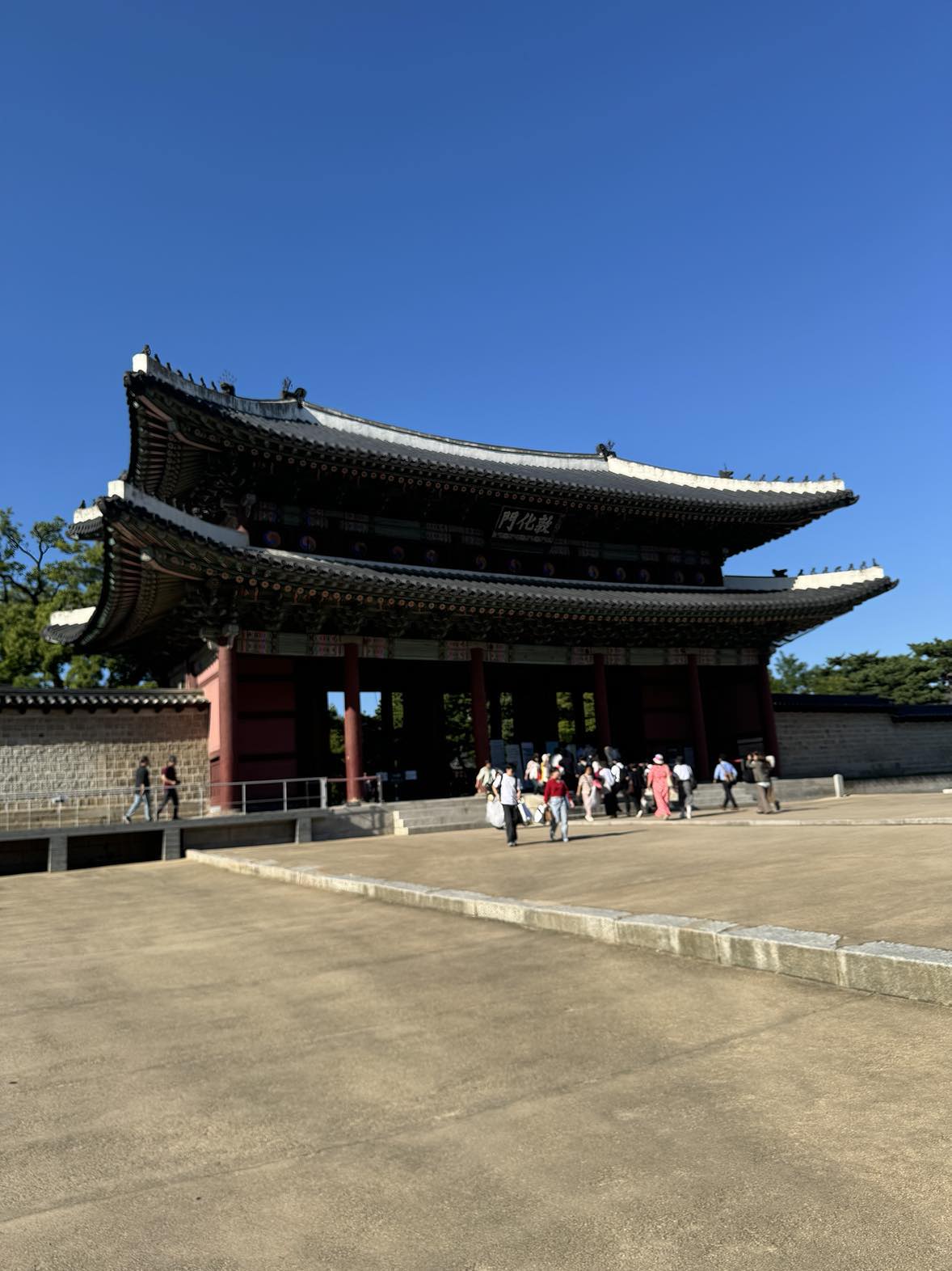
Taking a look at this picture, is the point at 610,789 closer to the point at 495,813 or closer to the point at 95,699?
the point at 495,813

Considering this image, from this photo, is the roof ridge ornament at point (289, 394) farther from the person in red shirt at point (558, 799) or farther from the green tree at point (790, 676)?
the green tree at point (790, 676)

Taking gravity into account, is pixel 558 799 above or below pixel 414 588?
below

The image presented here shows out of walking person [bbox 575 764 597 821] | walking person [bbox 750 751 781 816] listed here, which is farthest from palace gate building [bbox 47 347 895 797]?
walking person [bbox 750 751 781 816]

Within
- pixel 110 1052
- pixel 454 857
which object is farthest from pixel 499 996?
pixel 454 857

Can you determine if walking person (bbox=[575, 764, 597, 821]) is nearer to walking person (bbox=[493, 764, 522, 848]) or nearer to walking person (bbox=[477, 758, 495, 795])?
walking person (bbox=[477, 758, 495, 795])

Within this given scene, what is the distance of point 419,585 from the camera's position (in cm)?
1941

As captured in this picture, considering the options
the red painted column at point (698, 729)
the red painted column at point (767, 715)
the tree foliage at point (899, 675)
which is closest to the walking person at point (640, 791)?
the red painted column at point (698, 729)

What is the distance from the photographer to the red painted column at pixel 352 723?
18.8m

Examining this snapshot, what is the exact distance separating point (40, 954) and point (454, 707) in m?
39.4

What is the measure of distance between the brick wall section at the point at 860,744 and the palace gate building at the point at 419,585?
1.18 metres

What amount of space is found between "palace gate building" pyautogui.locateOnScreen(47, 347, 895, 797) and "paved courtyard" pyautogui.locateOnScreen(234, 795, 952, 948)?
5.56 meters

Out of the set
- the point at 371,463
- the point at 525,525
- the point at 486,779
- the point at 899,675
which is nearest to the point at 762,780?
the point at 486,779

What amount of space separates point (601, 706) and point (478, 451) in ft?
37.2

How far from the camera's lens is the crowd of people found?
1378cm
